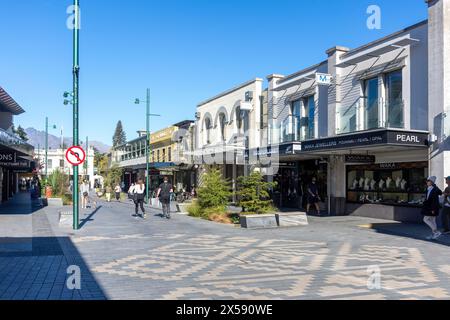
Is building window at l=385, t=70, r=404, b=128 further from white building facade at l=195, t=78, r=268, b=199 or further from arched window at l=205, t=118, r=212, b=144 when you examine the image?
arched window at l=205, t=118, r=212, b=144

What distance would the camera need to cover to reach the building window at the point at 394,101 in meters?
16.8

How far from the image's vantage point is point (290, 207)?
25.1m

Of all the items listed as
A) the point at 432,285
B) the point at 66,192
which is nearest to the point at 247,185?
the point at 432,285

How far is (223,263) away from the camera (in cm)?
912

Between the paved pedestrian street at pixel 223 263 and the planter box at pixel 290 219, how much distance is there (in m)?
1.27

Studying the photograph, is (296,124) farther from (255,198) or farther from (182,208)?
(255,198)

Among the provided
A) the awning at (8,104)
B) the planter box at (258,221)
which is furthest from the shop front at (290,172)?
the awning at (8,104)

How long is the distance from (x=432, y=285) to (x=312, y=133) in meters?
15.4

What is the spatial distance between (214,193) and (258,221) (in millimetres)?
3824

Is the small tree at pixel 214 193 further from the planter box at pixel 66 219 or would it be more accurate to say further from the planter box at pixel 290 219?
the planter box at pixel 66 219

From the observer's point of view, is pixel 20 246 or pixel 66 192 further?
pixel 66 192

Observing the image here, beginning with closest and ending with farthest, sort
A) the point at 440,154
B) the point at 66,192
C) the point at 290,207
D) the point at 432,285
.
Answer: the point at 432,285
the point at 440,154
the point at 290,207
the point at 66,192

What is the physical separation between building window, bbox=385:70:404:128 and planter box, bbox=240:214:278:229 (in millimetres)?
5693
